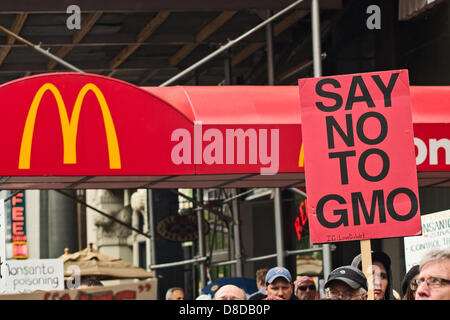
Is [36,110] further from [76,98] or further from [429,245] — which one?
[429,245]

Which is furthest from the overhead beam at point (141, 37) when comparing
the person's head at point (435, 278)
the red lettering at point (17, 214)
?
the red lettering at point (17, 214)

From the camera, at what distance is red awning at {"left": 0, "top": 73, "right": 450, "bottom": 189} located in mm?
9281

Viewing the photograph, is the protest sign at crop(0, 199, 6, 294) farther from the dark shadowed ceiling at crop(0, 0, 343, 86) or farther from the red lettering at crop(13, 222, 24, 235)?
the red lettering at crop(13, 222, 24, 235)

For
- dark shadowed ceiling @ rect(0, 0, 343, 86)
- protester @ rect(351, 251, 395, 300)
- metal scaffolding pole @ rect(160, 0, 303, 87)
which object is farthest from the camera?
dark shadowed ceiling @ rect(0, 0, 343, 86)

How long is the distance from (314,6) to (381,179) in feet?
16.4

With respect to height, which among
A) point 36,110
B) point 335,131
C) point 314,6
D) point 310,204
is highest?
point 314,6

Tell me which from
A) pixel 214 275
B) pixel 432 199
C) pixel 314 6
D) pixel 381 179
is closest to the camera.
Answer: pixel 381 179

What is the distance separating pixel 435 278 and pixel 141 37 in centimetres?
Answer: 1130

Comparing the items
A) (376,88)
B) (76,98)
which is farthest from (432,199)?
(376,88)

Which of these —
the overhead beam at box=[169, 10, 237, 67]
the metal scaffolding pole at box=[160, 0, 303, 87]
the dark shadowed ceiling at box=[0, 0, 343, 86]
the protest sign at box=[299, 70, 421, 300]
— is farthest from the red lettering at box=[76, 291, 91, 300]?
the overhead beam at box=[169, 10, 237, 67]

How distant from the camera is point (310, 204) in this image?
Result: 6352mm

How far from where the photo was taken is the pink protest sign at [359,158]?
20.4ft

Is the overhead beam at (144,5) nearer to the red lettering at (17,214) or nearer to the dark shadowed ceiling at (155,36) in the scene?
the dark shadowed ceiling at (155,36)

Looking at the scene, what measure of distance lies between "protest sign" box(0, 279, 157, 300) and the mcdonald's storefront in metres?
5.89
